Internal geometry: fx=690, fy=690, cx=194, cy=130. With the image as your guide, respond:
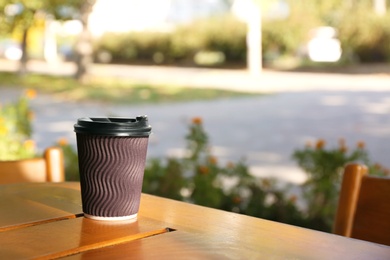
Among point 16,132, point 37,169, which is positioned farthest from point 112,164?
Answer: point 16,132

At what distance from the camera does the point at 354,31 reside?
551 inches

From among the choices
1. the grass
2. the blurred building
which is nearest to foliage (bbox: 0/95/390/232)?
the grass

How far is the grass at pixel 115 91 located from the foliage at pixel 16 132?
620 centimetres

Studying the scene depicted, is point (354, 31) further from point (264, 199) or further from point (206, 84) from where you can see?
point (264, 199)

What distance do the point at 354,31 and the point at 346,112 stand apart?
6149mm

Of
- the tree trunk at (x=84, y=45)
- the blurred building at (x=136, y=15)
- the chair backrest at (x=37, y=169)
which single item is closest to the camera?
the chair backrest at (x=37, y=169)

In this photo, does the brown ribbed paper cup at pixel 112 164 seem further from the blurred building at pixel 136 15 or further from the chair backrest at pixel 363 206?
the blurred building at pixel 136 15

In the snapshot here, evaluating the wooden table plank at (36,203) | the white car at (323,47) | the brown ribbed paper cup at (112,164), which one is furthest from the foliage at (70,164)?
the white car at (323,47)

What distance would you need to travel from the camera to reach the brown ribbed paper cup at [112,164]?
1051 millimetres

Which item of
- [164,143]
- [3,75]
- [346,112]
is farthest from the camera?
[3,75]

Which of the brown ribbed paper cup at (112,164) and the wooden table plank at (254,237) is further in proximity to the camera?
the brown ribbed paper cup at (112,164)

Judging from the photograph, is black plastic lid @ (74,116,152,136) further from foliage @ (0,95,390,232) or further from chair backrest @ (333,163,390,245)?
foliage @ (0,95,390,232)

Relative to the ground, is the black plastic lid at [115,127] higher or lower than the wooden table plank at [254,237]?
higher

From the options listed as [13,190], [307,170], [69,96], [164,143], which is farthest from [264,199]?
[69,96]
